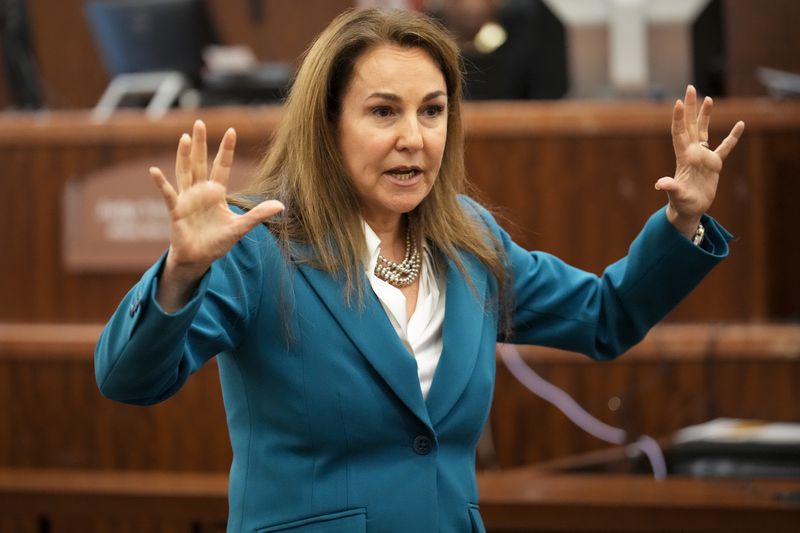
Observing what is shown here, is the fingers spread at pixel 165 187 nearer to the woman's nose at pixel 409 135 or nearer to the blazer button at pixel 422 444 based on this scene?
the woman's nose at pixel 409 135

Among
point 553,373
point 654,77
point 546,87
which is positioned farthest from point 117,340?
point 546,87

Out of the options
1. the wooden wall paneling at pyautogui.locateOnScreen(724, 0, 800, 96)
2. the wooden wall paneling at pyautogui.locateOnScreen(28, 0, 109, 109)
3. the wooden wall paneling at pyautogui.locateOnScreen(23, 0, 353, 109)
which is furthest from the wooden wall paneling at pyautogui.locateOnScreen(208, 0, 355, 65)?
the wooden wall paneling at pyautogui.locateOnScreen(724, 0, 800, 96)

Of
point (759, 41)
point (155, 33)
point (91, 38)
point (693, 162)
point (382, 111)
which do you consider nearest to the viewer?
point (382, 111)

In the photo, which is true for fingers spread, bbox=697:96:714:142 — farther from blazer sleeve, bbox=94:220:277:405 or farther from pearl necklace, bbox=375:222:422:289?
Result: blazer sleeve, bbox=94:220:277:405

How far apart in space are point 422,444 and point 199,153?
504 millimetres

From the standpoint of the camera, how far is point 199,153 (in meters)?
1.59

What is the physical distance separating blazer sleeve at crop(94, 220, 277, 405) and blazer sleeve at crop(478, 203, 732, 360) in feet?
1.54

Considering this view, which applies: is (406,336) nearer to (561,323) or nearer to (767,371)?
(561,323)

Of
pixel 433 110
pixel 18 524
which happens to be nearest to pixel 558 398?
pixel 18 524

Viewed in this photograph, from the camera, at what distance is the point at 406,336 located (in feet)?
5.94

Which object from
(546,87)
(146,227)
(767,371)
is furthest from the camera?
(546,87)

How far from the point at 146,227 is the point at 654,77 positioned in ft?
5.56

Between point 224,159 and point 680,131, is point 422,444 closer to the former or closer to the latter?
point 224,159

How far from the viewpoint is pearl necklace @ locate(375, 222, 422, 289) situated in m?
1.85
